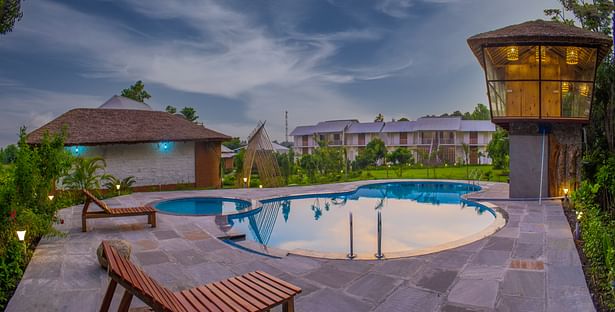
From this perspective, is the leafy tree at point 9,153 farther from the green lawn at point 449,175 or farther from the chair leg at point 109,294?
the green lawn at point 449,175

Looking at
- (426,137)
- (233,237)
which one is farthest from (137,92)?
(426,137)

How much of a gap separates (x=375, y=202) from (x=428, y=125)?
85.7 feet

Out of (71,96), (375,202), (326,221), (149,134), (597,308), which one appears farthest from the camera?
(71,96)

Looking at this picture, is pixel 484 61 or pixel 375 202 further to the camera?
pixel 375 202

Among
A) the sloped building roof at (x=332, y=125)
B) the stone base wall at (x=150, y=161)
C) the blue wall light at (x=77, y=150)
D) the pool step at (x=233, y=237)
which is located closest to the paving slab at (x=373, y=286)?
the pool step at (x=233, y=237)

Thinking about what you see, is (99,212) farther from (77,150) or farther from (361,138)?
(361,138)

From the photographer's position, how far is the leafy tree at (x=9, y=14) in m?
5.33

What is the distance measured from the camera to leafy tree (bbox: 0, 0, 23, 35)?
5328 millimetres

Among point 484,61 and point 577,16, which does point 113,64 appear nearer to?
point 484,61

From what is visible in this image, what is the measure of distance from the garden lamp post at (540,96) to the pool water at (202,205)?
8.59 m

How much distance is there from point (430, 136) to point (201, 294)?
123 ft

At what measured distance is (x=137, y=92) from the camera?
30.0 meters

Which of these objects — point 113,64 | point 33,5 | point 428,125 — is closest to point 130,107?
point 113,64

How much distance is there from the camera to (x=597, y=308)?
12.3ft
